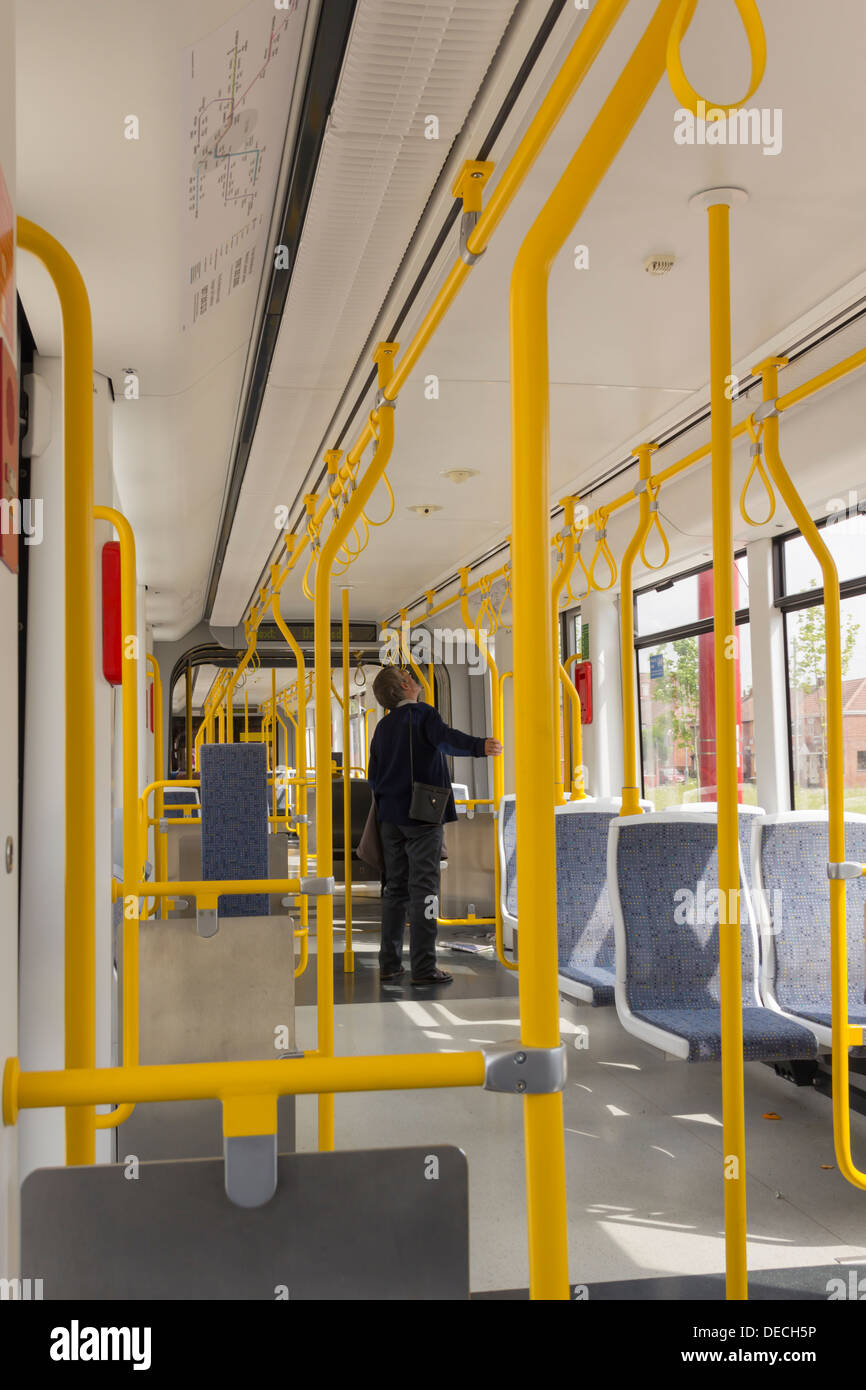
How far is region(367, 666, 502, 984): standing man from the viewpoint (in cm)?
573

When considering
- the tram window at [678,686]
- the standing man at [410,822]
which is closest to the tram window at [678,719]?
the tram window at [678,686]

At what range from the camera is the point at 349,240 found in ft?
8.82

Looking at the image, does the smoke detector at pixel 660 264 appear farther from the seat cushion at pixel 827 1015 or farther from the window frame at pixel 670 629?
the window frame at pixel 670 629

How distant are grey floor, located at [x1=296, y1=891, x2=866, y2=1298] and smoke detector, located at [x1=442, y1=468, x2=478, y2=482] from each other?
2660 millimetres

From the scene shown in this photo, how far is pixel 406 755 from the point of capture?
18.8 feet

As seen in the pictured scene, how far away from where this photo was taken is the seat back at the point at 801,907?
143 inches

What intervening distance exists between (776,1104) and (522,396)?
3420 millimetres

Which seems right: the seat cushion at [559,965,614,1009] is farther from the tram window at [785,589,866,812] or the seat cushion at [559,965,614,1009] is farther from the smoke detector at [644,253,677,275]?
the smoke detector at [644,253,677,275]

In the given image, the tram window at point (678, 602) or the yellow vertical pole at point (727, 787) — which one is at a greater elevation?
the tram window at point (678, 602)

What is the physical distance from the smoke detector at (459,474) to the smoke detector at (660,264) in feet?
8.24

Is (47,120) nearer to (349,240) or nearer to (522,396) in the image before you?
(349,240)

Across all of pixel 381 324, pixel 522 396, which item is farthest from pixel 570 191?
pixel 381 324
